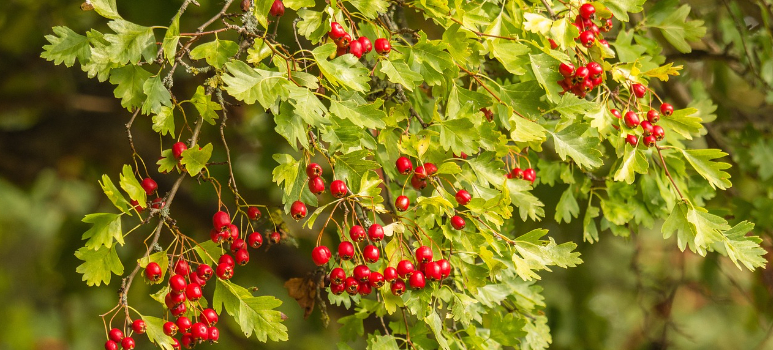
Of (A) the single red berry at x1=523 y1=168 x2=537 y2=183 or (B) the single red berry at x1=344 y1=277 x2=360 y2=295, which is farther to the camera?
(A) the single red berry at x1=523 y1=168 x2=537 y2=183

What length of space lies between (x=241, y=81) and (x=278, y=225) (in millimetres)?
415

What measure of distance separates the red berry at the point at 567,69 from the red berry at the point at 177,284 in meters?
0.58

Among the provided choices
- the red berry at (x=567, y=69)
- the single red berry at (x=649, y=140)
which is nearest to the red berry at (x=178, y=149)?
the red berry at (x=567, y=69)

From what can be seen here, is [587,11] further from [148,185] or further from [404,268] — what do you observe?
[148,185]

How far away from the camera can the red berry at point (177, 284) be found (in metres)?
0.93

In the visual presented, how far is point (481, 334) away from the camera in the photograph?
122 cm

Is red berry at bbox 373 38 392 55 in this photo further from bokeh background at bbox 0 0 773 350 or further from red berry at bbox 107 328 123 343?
bokeh background at bbox 0 0 773 350

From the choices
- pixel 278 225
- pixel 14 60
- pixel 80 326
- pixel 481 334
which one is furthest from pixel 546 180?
pixel 80 326

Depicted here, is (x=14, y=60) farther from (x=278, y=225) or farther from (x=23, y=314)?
(x=278, y=225)

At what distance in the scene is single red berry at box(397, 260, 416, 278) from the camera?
94 centimetres

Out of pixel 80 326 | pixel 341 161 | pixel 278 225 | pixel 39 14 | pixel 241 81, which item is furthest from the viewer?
pixel 80 326

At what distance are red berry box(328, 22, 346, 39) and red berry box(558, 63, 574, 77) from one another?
12.1 inches

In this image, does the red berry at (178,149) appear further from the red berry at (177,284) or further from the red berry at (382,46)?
the red berry at (382,46)

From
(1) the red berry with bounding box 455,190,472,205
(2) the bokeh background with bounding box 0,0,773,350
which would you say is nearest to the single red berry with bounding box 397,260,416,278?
(1) the red berry with bounding box 455,190,472,205
